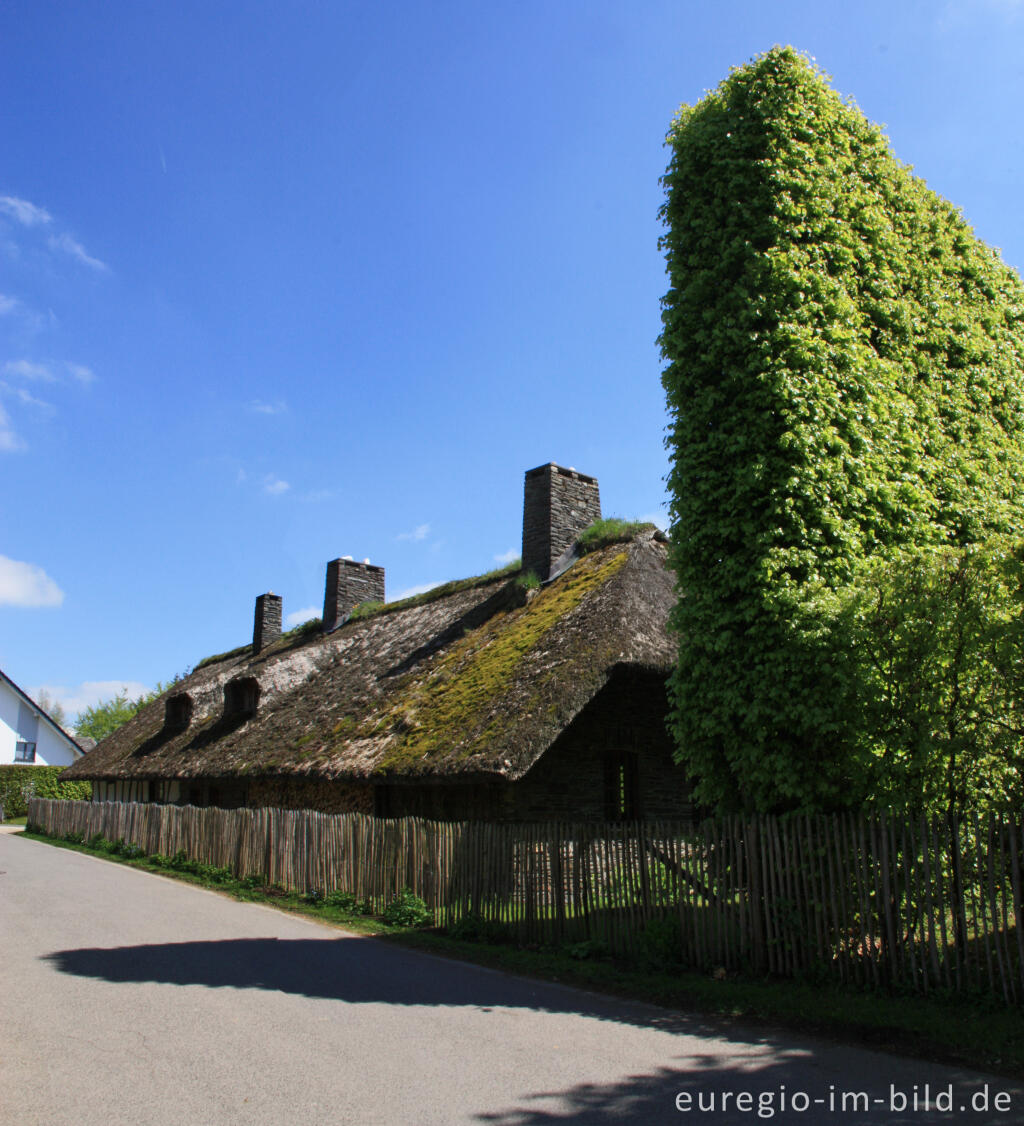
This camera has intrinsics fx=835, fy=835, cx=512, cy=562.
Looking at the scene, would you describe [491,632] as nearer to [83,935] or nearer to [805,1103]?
[83,935]

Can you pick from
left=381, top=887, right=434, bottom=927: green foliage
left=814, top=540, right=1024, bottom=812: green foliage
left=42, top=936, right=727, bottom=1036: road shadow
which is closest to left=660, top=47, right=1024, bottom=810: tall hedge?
left=814, top=540, right=1024, bottom=812: green foliage

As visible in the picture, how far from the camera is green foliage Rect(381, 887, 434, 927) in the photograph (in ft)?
38.1

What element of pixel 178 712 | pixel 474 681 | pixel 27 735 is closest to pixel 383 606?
pixel 178 712

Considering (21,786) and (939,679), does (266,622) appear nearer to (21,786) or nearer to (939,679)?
(21,786)

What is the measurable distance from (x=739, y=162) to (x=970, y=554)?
5.87 m

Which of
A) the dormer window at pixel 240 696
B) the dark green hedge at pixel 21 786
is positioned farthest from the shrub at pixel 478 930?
the dark green hedge at pixel 21 786

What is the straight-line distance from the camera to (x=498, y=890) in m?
10.8

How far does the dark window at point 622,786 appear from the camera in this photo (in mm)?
14258

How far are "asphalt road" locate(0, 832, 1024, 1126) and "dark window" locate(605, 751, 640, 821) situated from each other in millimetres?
5366

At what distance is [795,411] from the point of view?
367 inches

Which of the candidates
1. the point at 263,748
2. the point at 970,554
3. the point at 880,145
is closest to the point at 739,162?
the point at 880,145

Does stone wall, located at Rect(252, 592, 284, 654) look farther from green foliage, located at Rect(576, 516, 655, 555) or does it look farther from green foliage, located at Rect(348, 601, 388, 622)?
green foliage, located at Rect(576, 516, 655, 555)

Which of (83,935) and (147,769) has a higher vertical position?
(147,769)

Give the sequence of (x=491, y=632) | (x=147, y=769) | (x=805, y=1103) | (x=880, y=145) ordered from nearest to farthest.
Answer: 1. (x=805, y=1103)
2. (x=880, y=145)
3. (x=491, y=632)
4. (x=147, y=769)
